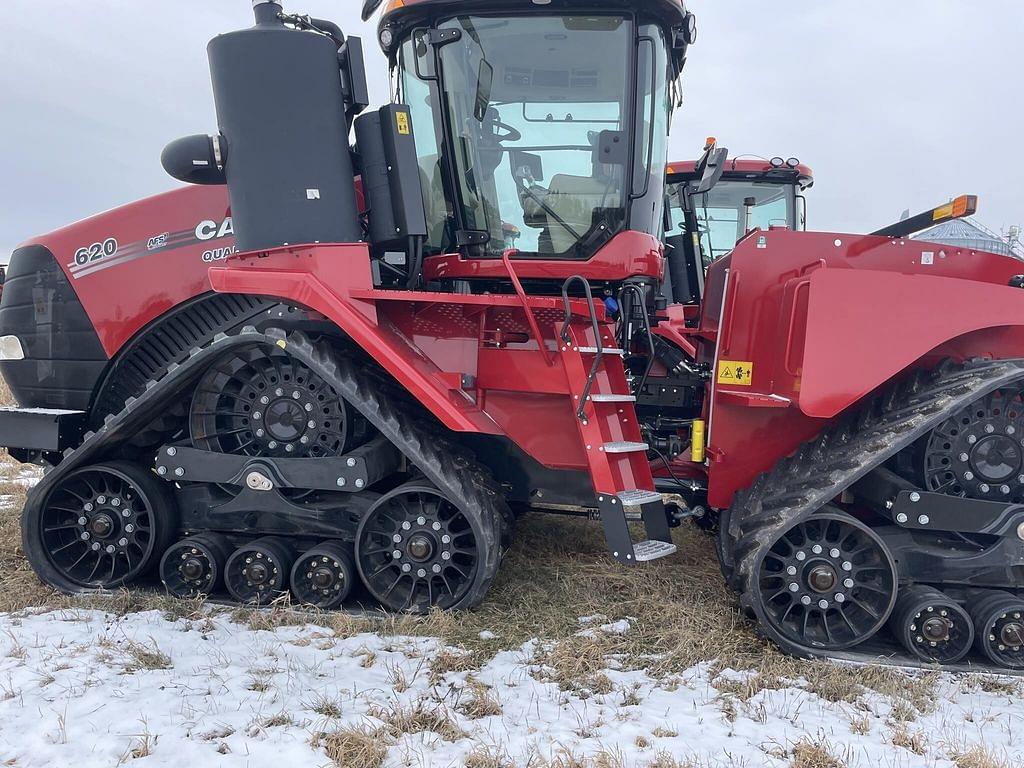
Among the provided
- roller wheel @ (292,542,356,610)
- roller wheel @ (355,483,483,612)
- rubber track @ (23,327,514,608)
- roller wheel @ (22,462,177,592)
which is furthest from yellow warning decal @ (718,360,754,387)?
roller wheel @ (22,462,177,592)

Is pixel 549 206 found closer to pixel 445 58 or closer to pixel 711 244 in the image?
pixel 445 58

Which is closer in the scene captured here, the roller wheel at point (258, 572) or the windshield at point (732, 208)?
the roller wheel at point (258, 572)

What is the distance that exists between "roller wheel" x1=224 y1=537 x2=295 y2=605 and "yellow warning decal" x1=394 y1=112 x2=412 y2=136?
2.11 m

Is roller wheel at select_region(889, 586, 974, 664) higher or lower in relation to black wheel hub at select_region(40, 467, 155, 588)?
lower

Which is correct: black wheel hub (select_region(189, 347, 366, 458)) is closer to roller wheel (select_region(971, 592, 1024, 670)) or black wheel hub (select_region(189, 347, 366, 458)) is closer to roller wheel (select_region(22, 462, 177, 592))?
roller wheel (select_region(22, 462, 177, 592))

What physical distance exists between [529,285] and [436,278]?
1.68 feet

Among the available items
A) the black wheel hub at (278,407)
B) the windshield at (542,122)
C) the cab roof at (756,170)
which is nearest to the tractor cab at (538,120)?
the windshield at (542,122)

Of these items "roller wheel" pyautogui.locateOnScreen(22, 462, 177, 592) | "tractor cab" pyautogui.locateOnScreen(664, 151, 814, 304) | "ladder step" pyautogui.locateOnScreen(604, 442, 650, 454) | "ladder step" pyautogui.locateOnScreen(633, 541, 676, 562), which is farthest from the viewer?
"tractor cab" pyautogui.locateOnScreen(664, 151, 814, 304)

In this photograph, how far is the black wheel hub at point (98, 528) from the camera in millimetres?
3467

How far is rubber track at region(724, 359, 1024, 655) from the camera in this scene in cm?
286

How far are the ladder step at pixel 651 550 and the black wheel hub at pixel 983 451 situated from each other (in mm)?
1134

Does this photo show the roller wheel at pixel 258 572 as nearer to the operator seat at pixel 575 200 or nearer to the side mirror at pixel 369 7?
the operator seat at pixel 575 200

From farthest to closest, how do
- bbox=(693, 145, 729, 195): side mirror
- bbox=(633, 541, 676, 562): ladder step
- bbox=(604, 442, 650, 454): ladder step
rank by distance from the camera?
bbox=(693, 145, 729, 195): side mirror → bbox=(604, 442, 650, 454): ladder step → bbox=(633, 541, 676, 562): ladder step

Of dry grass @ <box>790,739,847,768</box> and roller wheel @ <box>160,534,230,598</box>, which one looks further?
roller wheel @ <box>160,534,230,598</box>
